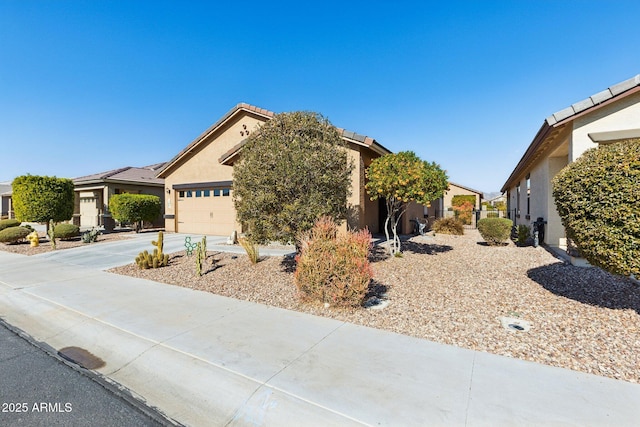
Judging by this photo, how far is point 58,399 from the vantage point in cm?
308

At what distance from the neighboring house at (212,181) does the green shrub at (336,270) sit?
735 cm

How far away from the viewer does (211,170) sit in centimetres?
1634

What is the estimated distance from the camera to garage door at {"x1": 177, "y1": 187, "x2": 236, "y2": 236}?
1574 cm

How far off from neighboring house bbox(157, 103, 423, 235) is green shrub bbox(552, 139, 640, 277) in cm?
809

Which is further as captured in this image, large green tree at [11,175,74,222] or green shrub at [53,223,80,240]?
green shrub at [53,223,80,240]

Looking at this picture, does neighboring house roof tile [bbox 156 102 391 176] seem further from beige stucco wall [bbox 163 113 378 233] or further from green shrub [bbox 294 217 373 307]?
green shrub [bbox 294 217 373 307]

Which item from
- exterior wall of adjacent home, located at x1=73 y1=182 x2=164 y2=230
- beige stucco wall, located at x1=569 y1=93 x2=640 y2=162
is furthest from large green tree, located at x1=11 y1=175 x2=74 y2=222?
beige stucco wall, located at x1=569 y1=93 x2=640 y2=162

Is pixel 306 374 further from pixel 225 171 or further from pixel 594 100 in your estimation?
pixel 225 171

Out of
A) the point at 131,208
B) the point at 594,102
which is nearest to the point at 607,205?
the point at 594,102

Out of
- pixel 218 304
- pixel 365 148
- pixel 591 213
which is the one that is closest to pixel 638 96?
pixel 591 213

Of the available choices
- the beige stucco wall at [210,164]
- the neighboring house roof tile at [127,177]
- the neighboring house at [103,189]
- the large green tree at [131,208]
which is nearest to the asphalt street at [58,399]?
the beige stucco wall at [210,164]

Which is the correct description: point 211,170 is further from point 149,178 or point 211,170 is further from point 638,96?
point 638,96

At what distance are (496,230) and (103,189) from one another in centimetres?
2612

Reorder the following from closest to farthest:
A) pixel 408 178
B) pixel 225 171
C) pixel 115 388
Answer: pixel 115 388
pixel 408 178
pixel 225 171
